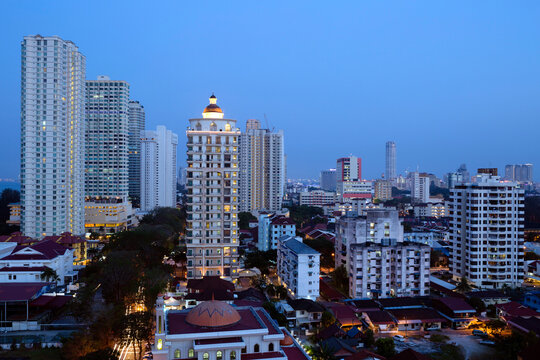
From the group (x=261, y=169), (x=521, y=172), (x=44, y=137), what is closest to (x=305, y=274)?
(x=44, y=137)

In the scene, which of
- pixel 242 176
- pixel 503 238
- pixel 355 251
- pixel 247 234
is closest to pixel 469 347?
pixel 355 251

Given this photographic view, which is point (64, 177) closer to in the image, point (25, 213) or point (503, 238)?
point (25, 213)

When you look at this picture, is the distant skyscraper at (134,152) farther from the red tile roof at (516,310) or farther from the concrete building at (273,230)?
the red tile roof at (516,310)

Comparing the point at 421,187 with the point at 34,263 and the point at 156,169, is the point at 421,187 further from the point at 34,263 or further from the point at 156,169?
the point at 34,263

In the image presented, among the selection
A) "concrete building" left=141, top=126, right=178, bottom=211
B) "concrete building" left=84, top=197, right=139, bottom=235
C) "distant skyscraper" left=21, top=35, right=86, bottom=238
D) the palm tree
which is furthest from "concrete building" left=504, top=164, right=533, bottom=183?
the palm tree

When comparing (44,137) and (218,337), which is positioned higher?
(44,137)

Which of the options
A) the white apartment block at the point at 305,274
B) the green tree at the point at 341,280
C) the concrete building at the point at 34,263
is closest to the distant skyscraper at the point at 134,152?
the concrete building at the point at 34,263

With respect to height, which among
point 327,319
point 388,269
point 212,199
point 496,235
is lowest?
point 327,319

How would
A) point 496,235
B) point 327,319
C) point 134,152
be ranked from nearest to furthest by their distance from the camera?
1. point 327,319
2. point 496,235
3. point 134,152
